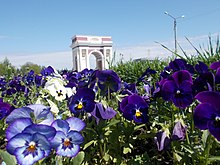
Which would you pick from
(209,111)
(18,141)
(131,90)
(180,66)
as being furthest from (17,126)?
(131,90)

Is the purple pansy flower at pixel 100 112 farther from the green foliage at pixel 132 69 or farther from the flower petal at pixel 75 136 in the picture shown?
the green foliage at pixel 132 69

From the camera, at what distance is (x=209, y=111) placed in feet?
4.38

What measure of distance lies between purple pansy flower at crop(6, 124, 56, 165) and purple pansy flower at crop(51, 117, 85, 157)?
0.06 meters

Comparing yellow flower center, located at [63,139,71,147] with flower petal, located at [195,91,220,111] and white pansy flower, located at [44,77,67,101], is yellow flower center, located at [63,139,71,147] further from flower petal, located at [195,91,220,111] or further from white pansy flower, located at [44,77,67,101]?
white pansy flower, located at [44,77,67,101]

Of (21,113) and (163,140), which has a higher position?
(21,113)

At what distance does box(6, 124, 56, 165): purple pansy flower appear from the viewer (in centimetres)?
121

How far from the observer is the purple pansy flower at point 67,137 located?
1.32m

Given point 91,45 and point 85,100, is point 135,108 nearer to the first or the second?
point 85,100

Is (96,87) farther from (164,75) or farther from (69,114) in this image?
(164,75)

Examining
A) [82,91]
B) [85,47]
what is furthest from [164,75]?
[85,47]

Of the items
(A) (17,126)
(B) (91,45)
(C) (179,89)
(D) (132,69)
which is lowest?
(A) (17,126)

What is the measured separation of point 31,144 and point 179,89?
0.94m

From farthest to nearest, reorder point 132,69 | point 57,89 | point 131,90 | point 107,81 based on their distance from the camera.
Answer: point 132,69, point 131,90, point 57,89, point 107,81

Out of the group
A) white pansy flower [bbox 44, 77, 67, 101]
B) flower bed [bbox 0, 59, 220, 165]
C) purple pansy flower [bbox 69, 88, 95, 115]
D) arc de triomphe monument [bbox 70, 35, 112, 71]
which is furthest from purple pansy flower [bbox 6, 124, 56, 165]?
arc de triomphe monument [bbox 70, 35, 112, 71]
